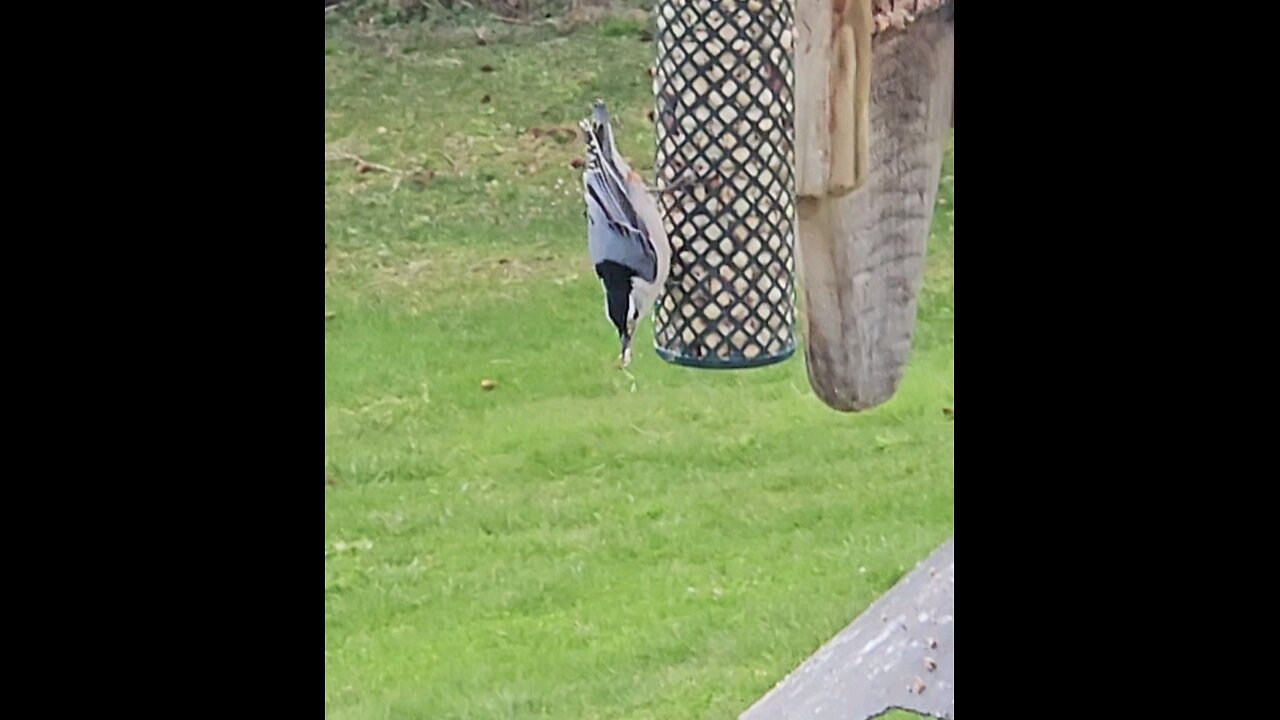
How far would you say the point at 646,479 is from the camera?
1.58 meters

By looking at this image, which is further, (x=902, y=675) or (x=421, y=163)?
(x=902, y=675)

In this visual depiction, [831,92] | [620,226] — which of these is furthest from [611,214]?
[831,92]

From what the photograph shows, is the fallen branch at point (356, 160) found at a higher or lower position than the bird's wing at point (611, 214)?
higher

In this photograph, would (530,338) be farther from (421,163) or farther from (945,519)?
(945,519)

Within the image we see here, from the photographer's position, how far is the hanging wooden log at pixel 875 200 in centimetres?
153

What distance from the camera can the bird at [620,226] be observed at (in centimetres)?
153

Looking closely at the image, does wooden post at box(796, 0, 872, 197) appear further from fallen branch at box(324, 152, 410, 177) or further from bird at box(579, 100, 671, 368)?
fallen branch at box(324, 152, 410, 177)

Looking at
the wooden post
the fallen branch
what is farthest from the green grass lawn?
the wooden post

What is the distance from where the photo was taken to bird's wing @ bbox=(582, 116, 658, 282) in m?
1.53

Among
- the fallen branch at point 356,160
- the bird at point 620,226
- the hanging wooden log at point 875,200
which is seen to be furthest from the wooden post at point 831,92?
the fallen branch at point 356,160

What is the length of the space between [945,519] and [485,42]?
1.91 ft

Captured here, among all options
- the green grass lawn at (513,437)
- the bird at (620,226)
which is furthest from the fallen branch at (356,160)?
the bird at (620,226)

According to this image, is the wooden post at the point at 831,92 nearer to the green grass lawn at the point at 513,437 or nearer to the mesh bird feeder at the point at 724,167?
the mesh bird feeder at the point at 724,167
